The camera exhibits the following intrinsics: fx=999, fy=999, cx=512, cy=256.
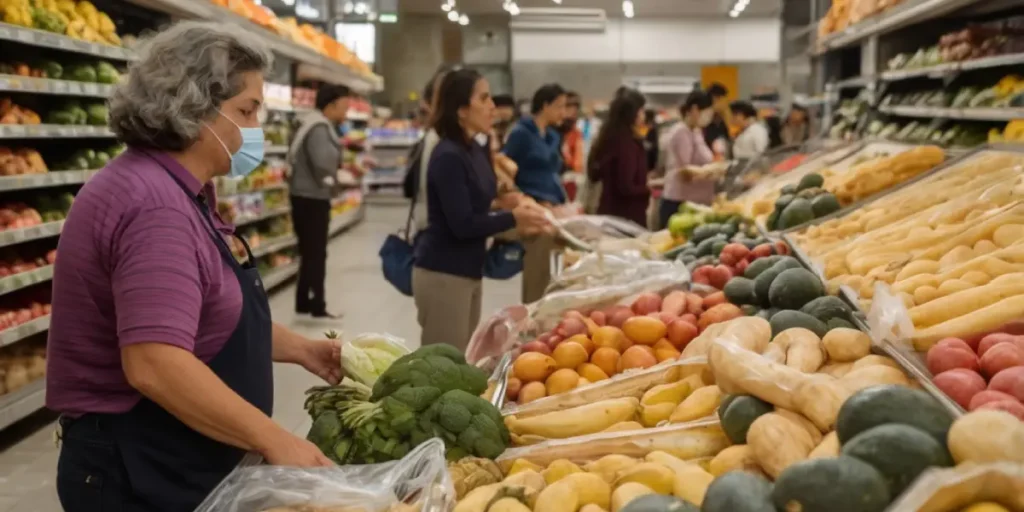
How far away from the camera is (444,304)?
432 centimetres

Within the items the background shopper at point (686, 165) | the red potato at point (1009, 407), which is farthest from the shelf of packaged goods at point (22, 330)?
the background shopper at point (686, 165)

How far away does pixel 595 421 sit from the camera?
2203 mm

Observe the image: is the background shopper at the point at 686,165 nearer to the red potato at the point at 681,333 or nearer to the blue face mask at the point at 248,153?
the red potato at the point at 681,333

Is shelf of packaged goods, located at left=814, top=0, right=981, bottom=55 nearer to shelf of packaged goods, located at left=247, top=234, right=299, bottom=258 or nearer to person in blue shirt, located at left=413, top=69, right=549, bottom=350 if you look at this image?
person in blue shirt, located at left=413, top=69, right=549, bottom=350

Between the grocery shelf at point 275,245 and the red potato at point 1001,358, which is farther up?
the red potato at point 1001,358

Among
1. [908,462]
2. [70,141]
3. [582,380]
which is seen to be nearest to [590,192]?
[70,141]

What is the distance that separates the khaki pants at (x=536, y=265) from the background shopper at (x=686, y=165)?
1.58 m

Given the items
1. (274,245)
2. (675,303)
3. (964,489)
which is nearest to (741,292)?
(675,303)

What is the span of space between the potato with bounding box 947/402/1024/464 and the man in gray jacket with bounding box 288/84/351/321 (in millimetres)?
6758

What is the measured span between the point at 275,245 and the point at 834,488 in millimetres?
9023

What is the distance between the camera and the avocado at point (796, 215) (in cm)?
431

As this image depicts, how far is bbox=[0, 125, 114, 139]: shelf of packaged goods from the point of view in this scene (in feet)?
15.8

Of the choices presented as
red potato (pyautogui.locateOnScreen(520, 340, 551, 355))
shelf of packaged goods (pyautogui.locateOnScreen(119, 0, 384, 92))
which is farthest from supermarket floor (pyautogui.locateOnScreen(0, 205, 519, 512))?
red potato (pyautogui.locateOnScreen(520, 340, 551, 355))

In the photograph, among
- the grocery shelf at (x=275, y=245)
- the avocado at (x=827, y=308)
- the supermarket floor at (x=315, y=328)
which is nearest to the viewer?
the avocado at (x=827, y=308)
